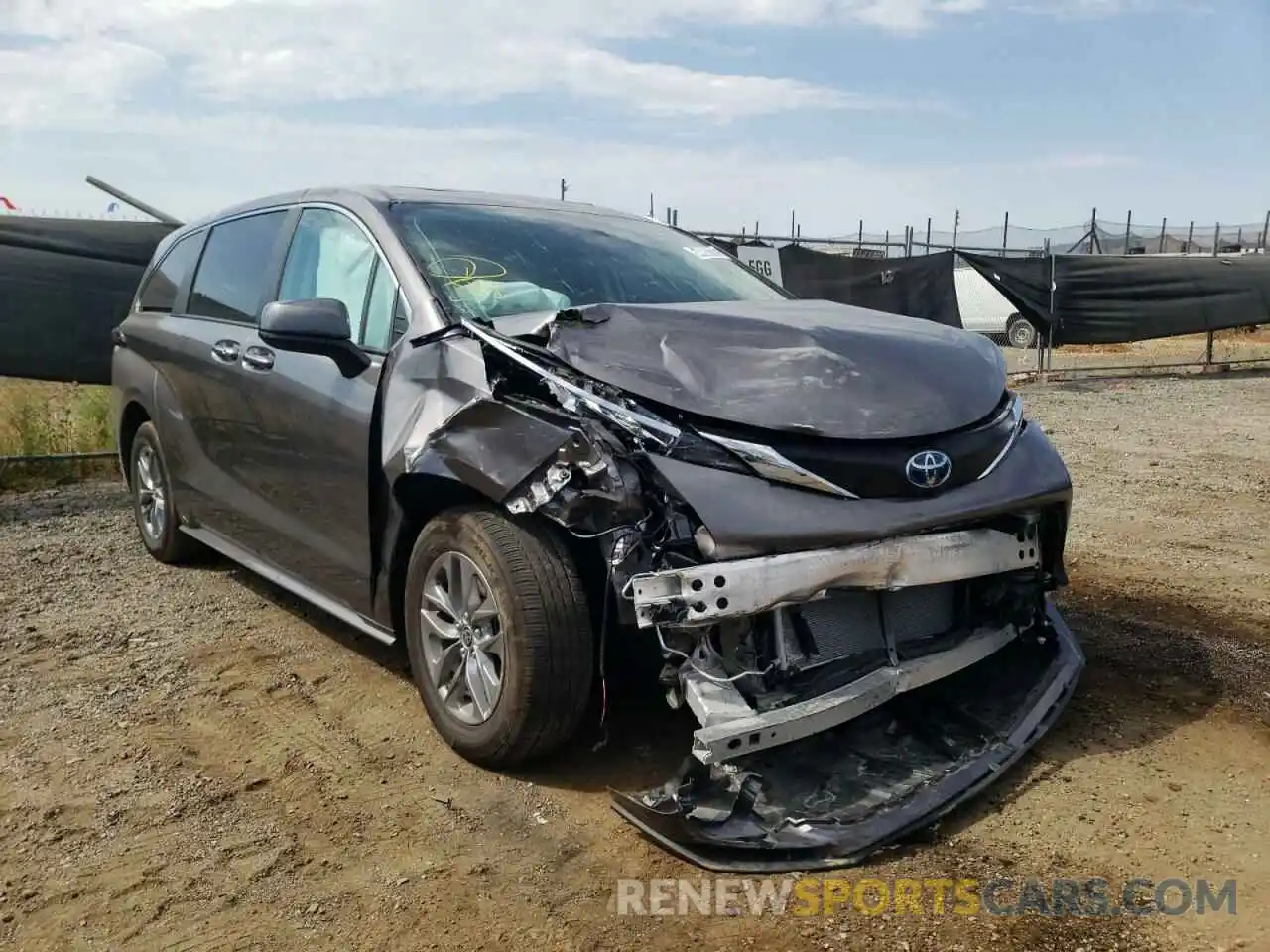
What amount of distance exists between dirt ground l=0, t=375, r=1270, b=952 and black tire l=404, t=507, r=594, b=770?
0.57ft

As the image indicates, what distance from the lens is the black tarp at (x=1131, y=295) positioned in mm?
14562

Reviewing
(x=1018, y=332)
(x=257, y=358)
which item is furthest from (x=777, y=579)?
(x=1018, y=332)

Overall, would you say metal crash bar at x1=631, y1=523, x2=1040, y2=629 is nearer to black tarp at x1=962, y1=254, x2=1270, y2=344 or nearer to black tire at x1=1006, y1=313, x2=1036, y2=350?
black tarp at x1=962, y1=254, x2=1270, y2=344

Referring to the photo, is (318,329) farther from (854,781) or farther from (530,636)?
(854,781)

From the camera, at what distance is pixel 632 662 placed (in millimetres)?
3184

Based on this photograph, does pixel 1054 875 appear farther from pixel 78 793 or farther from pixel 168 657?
pixel 168 657

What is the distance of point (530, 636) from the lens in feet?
10.0

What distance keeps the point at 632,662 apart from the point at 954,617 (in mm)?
1063

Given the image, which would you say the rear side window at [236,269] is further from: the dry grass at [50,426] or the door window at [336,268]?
the dry grass at [50,426]

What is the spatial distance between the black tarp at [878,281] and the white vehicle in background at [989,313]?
495 cm

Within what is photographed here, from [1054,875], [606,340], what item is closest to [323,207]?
[606,340]

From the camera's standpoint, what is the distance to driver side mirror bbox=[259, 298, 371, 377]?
12.0ft

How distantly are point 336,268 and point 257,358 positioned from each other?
0.55 m

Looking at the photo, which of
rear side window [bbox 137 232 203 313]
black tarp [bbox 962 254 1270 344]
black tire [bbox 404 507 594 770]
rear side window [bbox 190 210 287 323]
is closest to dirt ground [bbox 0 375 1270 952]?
black tire [bbox 404 507 594 770]
